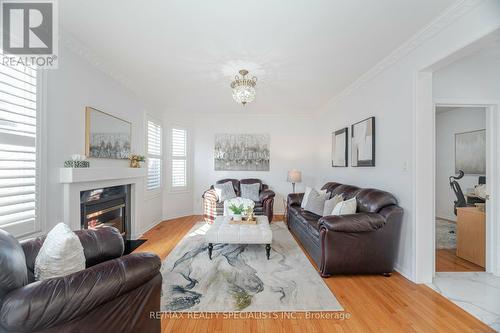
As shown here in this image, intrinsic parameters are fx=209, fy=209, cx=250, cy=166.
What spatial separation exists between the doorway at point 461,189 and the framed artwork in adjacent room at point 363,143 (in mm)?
1460

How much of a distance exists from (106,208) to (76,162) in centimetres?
104

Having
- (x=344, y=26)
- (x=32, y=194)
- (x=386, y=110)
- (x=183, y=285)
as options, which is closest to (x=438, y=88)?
(x=386, y=110)

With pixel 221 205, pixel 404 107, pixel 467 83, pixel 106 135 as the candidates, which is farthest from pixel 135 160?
pixel 467 83

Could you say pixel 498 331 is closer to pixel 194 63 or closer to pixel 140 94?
pixel 194 63

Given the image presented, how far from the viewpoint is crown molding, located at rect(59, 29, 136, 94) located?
2.38m

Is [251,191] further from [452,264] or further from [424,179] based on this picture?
[452,264]

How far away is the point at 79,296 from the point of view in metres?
1.08

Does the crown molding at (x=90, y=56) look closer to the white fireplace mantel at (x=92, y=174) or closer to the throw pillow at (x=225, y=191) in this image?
the white fireplace mantel at (x=92, y=174)

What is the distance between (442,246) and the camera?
11.5 feet

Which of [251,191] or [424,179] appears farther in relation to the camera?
[251,191]

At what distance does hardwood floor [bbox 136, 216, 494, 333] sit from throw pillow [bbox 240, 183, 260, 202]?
2830 mm

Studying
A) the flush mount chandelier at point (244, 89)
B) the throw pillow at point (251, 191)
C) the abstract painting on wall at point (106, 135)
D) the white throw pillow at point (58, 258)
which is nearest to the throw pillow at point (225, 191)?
the throw pillow at point (251, 191)

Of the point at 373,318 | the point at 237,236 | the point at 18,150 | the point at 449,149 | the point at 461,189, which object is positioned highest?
the point at 449,149

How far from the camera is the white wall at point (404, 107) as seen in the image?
1902 mm
